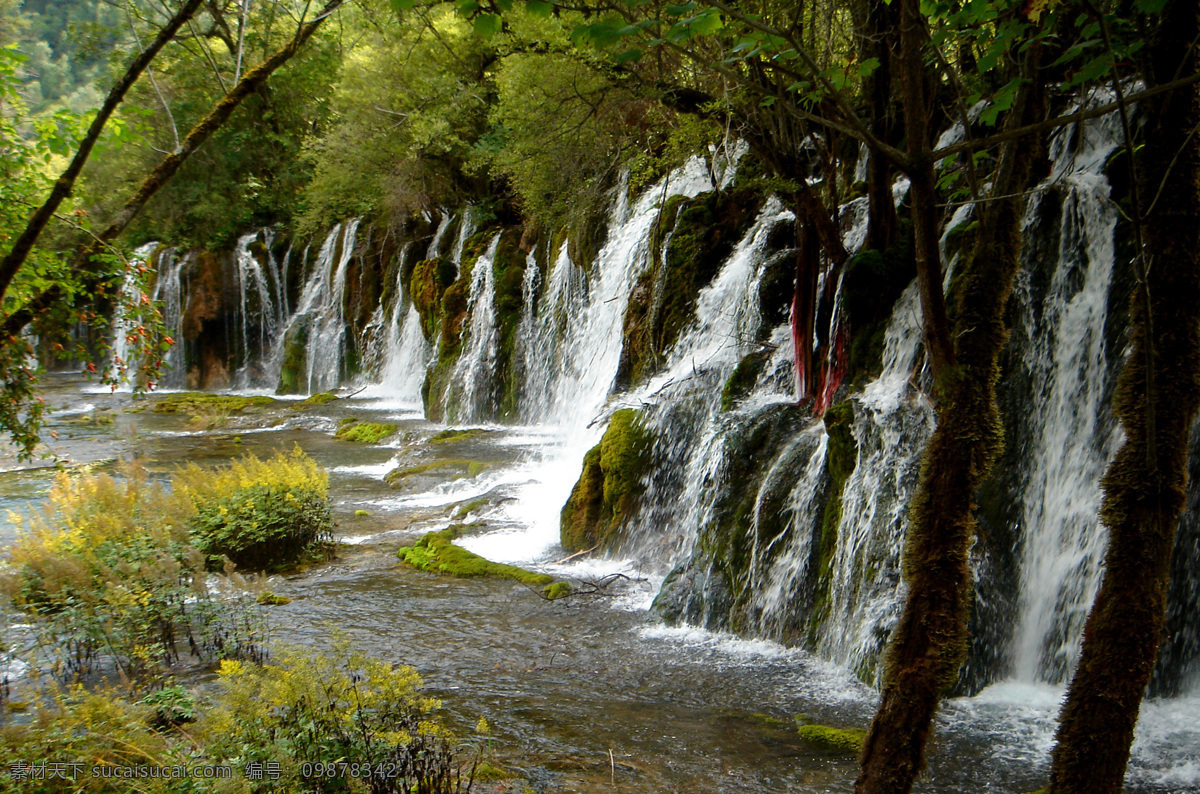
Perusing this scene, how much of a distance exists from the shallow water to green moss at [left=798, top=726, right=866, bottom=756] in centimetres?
9

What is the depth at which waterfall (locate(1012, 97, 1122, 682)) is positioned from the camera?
5.66 m

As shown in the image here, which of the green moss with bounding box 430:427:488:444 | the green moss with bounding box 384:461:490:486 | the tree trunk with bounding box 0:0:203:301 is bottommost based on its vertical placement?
the green moss with bounding box 384:461:490:486

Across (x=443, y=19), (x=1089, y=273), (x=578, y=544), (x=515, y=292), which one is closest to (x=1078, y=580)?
(x=1089, y=273)

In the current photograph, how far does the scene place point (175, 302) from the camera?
28062 mm

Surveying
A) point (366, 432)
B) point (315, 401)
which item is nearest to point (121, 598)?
point (366, 432)

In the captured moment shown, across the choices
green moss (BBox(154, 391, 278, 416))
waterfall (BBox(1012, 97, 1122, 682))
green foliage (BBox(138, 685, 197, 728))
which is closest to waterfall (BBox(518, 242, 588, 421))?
green moss (BBox(154, 391, 278, 416))

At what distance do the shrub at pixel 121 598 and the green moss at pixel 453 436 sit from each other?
316 inches

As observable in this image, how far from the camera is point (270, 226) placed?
3064 cm

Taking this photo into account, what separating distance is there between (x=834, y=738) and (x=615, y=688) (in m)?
1.69

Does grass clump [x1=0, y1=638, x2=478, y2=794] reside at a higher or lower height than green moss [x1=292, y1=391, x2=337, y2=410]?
lower

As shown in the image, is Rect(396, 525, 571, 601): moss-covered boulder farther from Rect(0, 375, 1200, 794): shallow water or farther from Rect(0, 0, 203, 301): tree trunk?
Rect(0, 0, 203, 301): tree trunk

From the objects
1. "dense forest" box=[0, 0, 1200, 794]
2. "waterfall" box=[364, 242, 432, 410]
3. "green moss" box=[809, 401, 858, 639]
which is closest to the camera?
"dense forest" box=[0, 0, 1200, 794]

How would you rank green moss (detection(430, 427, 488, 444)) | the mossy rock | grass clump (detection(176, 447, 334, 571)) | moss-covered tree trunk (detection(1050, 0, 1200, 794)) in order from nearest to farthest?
moss-covered tree trunk (detection(1050, 0, 1200, 794)), grass clump (detection(176, 447, 334, 571)), green moss (detection(430, 427, 488, 444)), the mossy rock

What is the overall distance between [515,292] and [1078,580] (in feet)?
48.1
